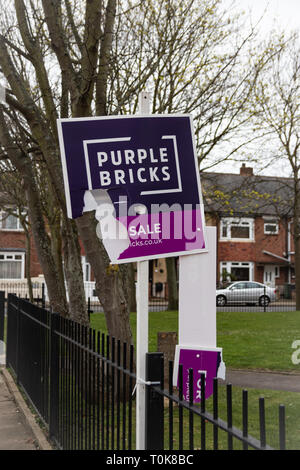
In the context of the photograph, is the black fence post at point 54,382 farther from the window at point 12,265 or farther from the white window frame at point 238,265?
the white window frame at point 238,265

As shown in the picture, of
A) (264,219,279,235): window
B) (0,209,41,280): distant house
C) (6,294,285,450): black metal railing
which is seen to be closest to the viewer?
(6,294,285,450): black metal railing

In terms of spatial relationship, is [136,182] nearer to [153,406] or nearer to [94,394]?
[153,406]

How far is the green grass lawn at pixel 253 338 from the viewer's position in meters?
10.9

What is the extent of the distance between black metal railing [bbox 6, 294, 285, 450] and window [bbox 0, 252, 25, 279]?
3191cm

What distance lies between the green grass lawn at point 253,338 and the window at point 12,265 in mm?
19825

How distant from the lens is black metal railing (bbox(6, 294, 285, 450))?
3.32 meters

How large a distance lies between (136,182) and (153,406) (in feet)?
4.44

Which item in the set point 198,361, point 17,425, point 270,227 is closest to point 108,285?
point 17,425

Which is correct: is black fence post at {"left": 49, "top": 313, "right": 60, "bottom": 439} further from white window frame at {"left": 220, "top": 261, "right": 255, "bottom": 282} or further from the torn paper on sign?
white window frame at {"left": 220, "top": 261, "right": 255, "bottom": 282}

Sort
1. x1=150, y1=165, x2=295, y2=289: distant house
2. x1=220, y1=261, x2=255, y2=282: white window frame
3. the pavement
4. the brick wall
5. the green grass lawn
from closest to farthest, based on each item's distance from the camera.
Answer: the pavement < the green grass lawn < the brick wall < x1=150, y1=165, x2=295, y2=289: distant house < x1=220, y1=261, x2=255, y2=282: white window frame

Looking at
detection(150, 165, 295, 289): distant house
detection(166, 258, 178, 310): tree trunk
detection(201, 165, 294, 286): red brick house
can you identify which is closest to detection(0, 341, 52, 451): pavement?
detection(166, 258, 178, 310): tree trunk

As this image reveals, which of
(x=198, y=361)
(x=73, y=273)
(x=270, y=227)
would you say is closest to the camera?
(x=198, y=361)

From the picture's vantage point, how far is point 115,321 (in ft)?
25.0

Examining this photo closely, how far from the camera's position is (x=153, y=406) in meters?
3.58
